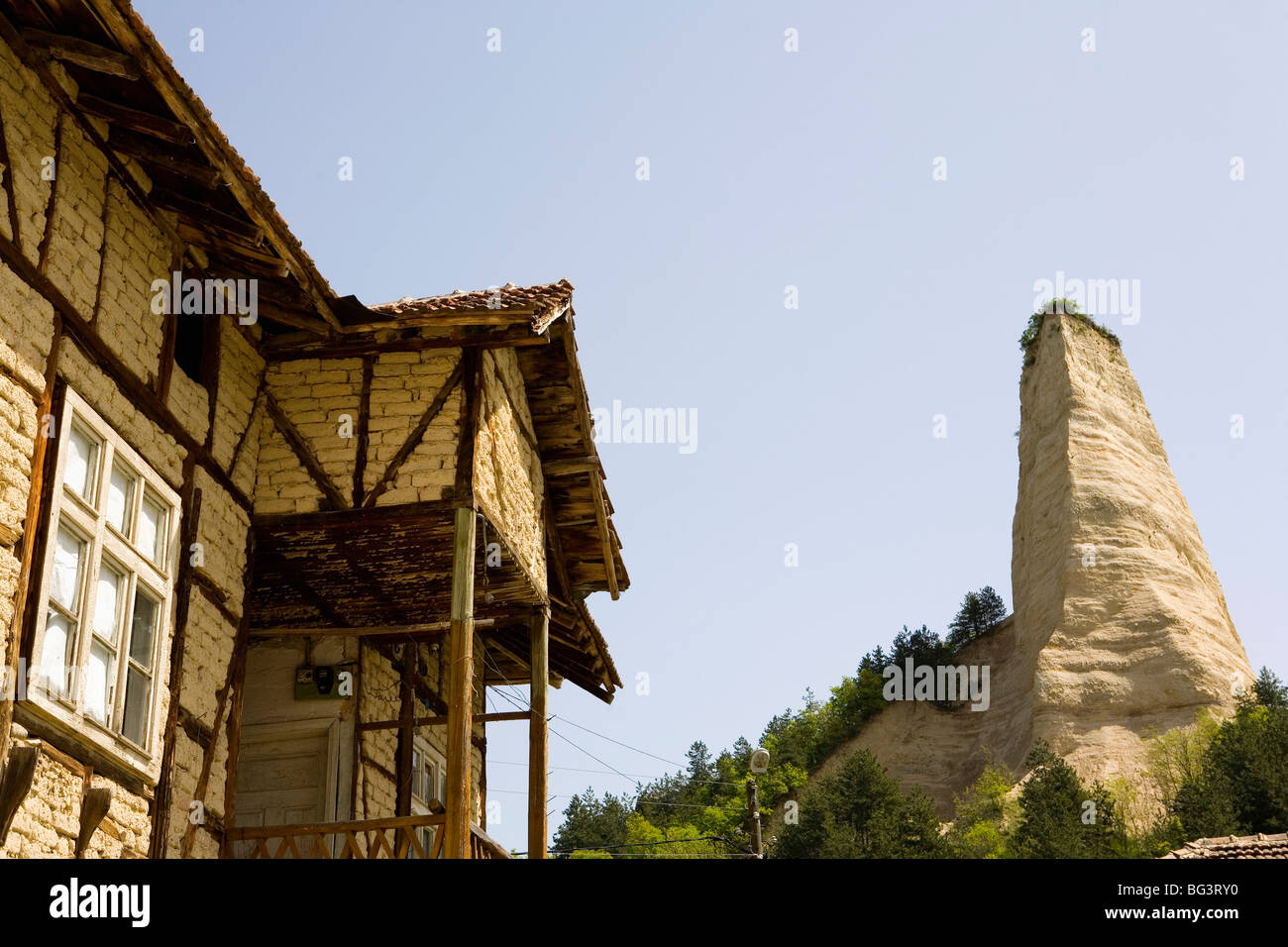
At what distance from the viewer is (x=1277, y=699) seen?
50.4m

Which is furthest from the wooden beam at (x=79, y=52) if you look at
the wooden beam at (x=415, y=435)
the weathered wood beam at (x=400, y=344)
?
the wooden beam at (x=415, y=435)

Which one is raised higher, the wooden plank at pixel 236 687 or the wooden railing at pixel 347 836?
the wooden plank at pixel 236 687

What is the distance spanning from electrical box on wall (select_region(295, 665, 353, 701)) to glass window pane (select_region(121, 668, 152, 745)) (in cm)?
395

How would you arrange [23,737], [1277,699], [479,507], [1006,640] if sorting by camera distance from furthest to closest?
1. [1006,640]
2. [1277,699]
3. [479,507]
4. [23,737]

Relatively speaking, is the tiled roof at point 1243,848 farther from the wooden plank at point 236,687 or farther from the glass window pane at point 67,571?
the glass window pane at point 67,571

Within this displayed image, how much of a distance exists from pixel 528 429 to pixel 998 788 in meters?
42.8

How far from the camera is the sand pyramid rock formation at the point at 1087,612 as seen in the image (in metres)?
54.4

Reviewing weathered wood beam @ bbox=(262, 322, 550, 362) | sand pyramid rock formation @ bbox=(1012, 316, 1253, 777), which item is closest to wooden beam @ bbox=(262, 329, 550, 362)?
weathered wood beam @ bbox=(262, 322, 550, 362)

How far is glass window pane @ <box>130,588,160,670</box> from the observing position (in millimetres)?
10359

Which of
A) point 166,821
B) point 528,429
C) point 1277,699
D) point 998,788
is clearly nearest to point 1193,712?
point 1277,699

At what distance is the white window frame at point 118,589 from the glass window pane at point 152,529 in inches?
0.9
